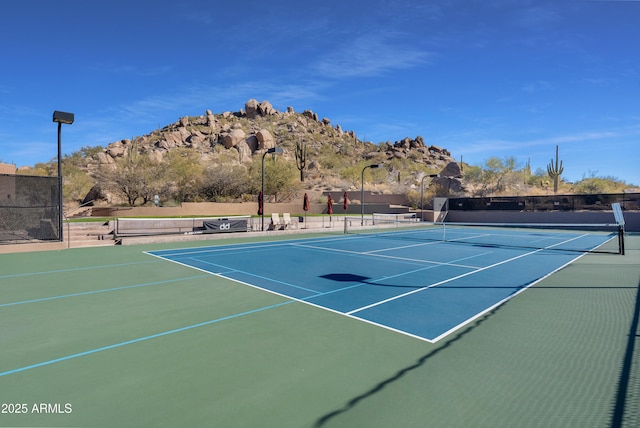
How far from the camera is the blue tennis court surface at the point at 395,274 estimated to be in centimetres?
720

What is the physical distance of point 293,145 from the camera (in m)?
112

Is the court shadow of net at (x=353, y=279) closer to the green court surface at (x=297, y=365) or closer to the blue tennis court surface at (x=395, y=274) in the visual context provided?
the blue tennis court surface at (x=395, y=274)

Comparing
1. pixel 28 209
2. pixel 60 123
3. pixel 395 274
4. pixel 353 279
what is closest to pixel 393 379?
pixel 353 279

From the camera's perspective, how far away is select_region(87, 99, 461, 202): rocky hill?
86.2 metres

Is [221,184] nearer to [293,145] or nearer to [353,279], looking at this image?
[353,279]

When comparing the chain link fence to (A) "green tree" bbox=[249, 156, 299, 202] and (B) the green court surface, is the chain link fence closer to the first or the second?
(B) the green court surface

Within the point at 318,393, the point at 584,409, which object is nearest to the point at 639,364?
the point at 584,409

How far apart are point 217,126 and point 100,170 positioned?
9469 centimetres

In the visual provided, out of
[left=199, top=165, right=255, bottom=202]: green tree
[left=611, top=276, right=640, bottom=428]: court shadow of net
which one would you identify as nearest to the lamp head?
[left=611, top=276, right=640, bottom=428]: court shadow of net

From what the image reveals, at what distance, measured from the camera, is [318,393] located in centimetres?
408

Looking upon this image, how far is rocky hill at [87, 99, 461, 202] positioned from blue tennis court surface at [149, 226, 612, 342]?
52032 mm

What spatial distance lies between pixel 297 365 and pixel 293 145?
110257 mm

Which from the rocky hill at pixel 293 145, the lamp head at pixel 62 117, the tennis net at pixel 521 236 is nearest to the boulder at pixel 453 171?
the rocky hill at pixel 293 145

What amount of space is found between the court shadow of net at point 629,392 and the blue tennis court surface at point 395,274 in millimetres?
2204
